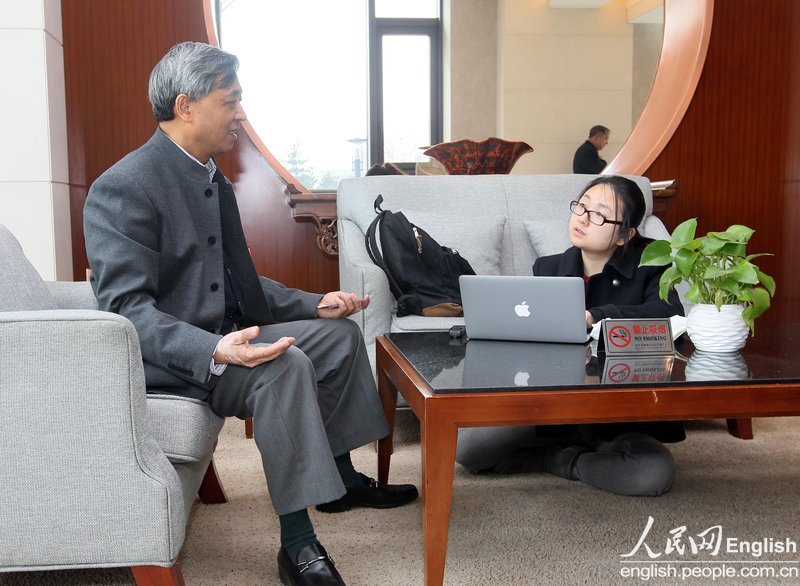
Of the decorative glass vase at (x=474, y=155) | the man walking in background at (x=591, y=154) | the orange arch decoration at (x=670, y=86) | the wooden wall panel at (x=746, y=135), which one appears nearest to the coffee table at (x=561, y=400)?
the decorative glass vase at (x=474, y=155)

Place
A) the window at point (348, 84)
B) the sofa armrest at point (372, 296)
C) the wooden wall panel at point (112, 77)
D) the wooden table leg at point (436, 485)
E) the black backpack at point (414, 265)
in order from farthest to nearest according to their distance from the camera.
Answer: the window at point (348, 84), the wooden wall panel at point (112, 77), the black backpack at point (414, 265), the sofa armrest at point (372, 296), the wooden table leg at point (436, 485)

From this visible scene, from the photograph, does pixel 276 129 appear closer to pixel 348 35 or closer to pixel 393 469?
pixel 348 35

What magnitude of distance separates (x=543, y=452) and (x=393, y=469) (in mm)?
439

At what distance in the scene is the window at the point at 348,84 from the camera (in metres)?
8.27

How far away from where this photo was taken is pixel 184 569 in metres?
1.75

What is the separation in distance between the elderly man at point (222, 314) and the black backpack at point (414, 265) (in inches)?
27.7

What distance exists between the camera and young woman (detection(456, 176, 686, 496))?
2137mm

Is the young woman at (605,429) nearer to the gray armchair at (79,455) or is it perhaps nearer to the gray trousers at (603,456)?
the gray trousers at (603,456)

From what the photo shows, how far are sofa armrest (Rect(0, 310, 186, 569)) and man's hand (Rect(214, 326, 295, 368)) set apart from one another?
0.23m

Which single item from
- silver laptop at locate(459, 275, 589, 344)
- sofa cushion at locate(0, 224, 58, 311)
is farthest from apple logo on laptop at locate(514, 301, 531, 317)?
sofa cushion at locate(0, 224, 58, 311)

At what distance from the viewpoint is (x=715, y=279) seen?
6.07 ft

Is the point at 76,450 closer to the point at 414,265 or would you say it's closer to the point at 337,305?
the point at 337,305

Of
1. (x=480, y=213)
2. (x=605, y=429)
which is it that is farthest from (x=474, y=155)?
(x=605, y=429)

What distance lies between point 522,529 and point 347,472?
18.0 inches
